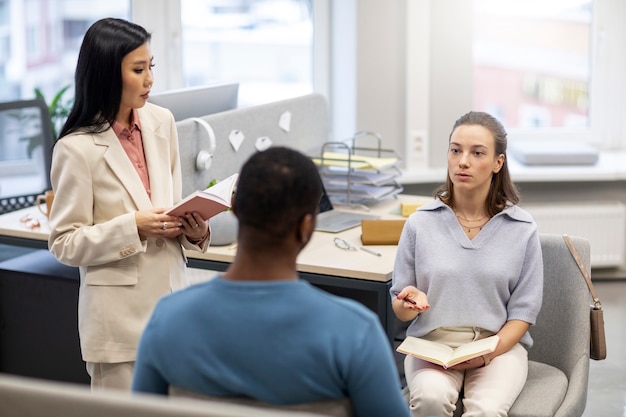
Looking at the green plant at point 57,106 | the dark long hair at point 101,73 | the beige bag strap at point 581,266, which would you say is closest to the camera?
the dark long hair at point 101,73

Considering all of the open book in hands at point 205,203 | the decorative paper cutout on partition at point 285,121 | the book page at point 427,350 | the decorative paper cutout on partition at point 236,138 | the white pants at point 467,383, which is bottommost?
the white pants at point 467,383

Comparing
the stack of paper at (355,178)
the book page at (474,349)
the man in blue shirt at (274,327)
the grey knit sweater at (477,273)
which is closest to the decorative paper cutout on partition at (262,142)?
the stack of paper at (355,178)

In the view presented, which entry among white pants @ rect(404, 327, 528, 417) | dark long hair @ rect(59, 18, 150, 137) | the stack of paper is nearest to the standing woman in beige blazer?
dark long hair @ rect(59, 18, 150, 137)

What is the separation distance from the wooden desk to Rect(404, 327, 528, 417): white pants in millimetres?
348

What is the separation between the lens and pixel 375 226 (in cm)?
292

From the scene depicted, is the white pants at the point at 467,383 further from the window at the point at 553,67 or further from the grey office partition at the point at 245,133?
the window at the point at 553,67

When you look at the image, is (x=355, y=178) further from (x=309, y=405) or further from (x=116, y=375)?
(x=309, y=405)

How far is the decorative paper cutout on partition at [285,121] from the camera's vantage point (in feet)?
11.5

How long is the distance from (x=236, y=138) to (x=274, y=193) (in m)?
1.96

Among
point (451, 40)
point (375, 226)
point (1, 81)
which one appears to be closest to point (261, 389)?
point (375, 226)

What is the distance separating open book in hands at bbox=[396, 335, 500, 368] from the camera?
83.7 inches

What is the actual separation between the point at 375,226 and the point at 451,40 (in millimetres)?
1676

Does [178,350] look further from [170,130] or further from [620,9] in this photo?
[620,9]

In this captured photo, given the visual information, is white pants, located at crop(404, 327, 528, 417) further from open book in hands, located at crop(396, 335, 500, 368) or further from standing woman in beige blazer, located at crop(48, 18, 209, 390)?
standing woman in beige blazer, located at crop(48, 18, 209, 390)
